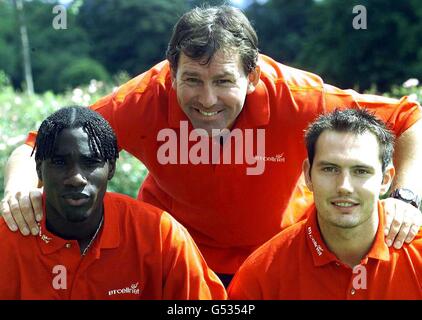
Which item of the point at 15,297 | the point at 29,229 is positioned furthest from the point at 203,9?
the point at 15,297

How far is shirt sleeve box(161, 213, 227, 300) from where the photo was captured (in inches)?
144

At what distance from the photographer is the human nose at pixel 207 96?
4008 mm

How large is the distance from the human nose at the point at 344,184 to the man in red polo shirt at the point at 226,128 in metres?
0.45

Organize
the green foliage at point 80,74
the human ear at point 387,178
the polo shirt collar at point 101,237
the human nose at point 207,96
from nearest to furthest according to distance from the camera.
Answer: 1. the polo shirt collar at point 101,237
2. the human ear at point 387,178
3. the human nose at point 207,96
4. the green foliage at point 80,74

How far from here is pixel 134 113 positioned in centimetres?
433

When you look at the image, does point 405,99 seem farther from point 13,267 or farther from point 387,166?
point 13,267

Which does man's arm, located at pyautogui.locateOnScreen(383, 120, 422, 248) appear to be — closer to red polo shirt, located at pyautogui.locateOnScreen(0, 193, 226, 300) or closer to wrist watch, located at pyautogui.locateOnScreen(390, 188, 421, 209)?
wrist watch, located at pyautogui.locateOnScreen(390, 188, 421, 209)

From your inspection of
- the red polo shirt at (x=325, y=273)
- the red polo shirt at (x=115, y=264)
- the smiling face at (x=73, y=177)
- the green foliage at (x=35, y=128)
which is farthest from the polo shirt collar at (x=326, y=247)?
the green foliage at (x=35, y=128)

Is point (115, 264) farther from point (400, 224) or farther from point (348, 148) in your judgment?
point (400, 224)

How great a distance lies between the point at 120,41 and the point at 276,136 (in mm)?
27258

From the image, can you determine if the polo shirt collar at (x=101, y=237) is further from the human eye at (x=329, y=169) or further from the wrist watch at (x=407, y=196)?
the wrist watch at (x=407, y=196)

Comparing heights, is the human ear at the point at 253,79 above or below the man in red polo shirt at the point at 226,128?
above

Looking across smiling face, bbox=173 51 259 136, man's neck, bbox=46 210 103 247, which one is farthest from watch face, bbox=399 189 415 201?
man's neck, bbox=46 210 103 247

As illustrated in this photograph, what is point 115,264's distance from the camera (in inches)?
145
